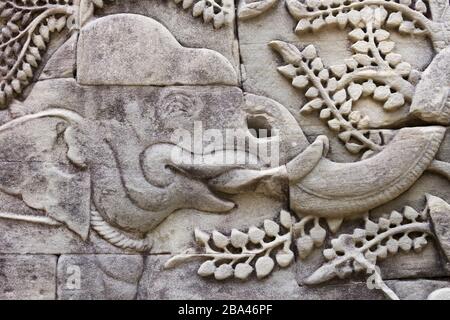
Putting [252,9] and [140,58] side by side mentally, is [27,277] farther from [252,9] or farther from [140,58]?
[252,9]

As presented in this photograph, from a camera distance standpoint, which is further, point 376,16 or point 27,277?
point 376,16

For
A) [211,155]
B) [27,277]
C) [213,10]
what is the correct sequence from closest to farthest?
1. [27,277]
2. [211,155]
3. [213,10]

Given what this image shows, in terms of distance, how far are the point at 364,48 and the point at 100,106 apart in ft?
5.28

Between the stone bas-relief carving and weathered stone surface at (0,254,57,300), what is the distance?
23 mm

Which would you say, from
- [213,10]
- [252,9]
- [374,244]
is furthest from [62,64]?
[374,244]

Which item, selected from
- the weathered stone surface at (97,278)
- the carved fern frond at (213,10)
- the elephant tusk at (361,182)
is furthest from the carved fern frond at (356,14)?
the weathered stone surface at (97,278)

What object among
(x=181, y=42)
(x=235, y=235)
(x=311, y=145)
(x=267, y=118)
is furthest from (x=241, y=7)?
(x=235, y=235)

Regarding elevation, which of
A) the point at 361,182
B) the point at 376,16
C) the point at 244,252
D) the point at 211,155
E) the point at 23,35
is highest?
the point at 376,16

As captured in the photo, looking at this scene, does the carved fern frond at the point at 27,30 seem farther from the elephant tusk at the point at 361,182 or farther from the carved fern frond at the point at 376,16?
the elephant tusk at the point at 361,182

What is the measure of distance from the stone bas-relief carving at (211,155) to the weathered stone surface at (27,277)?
0.9 inches

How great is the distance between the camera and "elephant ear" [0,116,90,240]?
3416 millimetres

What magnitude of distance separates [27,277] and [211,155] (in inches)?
48.8

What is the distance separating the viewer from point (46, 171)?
3443 mm

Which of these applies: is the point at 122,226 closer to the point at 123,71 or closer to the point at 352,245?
the point at 123,71
